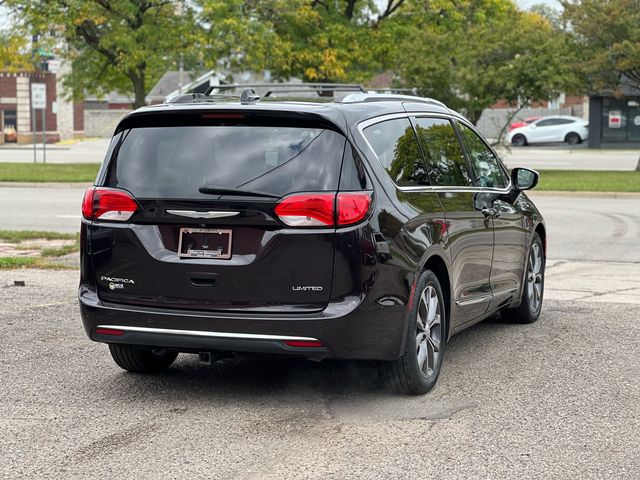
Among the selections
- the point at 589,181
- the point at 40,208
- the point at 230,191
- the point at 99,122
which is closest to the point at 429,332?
the point at 230,191

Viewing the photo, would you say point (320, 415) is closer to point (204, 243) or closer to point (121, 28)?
point (204, 243)

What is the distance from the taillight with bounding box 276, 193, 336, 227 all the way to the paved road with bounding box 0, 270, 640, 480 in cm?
102

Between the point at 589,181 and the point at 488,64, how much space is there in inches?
260

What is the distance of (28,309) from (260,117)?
391 centimetres

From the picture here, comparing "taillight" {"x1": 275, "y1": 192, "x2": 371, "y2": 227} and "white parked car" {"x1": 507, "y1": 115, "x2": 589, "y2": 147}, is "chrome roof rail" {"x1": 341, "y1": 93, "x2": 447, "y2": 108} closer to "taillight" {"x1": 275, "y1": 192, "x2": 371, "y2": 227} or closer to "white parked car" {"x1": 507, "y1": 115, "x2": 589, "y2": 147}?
"taillight" {"x1": 275, "y1": 192, "x2": 371, "y2": 227}

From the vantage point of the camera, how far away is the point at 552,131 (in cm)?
6062

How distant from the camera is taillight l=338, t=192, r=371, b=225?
18.8 ft

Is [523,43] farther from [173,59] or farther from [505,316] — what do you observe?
[505,316]

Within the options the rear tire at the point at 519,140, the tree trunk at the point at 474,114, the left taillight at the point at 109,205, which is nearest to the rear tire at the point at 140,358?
the left taillight at the point at 109,205

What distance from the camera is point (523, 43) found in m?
31.9

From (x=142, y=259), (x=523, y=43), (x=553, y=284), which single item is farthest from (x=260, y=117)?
(x=523, y=43)

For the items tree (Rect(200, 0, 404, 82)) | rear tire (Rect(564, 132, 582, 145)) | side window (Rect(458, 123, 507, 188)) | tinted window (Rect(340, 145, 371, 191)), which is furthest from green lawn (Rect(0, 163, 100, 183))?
rear tire (Rect(564, 132, 582, 145))

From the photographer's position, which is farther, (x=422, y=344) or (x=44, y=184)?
(x=44, y=184)

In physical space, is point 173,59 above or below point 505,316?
above
